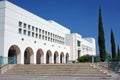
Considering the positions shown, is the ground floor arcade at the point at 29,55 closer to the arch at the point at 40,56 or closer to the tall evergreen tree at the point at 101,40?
the arch at the point at 40,56

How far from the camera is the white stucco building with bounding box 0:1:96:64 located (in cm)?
2573

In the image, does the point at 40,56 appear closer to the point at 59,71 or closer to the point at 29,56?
the point at 29,56

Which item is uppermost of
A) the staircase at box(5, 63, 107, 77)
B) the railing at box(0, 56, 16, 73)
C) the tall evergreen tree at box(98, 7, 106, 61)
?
the tall evergreen tree at box(98, 7, 106, 61)

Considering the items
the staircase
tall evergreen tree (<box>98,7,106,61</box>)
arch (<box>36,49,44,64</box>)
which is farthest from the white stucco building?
tall evergreen tree (<box>98,7,106,61</box>)

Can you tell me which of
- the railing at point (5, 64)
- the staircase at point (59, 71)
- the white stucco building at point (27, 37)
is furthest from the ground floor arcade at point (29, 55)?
the staircase at point (59, 71)

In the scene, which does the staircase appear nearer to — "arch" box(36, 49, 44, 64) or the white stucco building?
the white stucco building

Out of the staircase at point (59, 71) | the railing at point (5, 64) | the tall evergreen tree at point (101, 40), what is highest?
the tall evergreen tree at point (101, 40)

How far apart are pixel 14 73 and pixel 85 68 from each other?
6.92 m

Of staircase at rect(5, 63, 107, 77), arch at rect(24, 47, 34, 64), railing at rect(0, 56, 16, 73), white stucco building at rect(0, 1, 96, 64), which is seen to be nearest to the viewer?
staircase at rect(5, 63, 107, 77)

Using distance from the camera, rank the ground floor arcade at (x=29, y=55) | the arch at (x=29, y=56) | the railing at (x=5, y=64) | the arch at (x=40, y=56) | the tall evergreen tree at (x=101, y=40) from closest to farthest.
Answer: the railing at (x=5, y=64) → the ground floor arcade at (x=29, y=55) → the arch at (x=29, y=56) → the tall evergreen tree at (x=101, y=40) → the arch at (x=40, y=56)

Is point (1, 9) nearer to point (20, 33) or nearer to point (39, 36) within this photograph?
point (20, 33)

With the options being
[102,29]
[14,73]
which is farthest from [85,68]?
[102,29]

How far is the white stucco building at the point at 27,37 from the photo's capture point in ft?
84.4

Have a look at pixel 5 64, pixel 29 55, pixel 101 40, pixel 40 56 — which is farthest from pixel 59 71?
pixel 101 40
